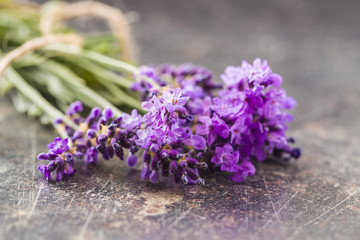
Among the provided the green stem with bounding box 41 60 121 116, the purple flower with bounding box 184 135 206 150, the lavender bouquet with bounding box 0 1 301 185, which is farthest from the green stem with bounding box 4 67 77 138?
the purple flower with bounding box 184 135 206 150

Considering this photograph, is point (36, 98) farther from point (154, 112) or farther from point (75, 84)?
point (154, 112)

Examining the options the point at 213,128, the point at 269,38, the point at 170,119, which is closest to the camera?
the point at 170,119

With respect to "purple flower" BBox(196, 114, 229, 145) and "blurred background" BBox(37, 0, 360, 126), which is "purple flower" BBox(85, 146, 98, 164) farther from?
"blurred background" BBox(37, 0, 360, 126)

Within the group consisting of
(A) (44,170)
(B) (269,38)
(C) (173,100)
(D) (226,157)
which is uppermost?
(B) (269,38)

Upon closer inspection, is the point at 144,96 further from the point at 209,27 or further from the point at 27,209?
the point at 209,27

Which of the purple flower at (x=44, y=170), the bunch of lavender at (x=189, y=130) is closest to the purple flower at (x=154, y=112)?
the bunch of lavender at (x=189, y=130)

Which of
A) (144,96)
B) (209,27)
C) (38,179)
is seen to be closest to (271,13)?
(209,27)

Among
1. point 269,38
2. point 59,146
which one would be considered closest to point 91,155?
point 59,146

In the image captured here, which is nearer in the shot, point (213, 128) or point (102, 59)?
point (213, 128)
